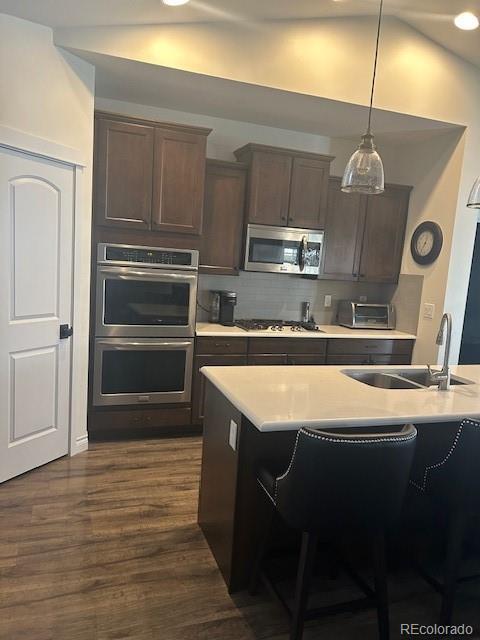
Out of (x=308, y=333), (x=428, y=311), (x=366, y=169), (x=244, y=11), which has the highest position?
(x=244, y=11)

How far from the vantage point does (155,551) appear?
241 centimetres

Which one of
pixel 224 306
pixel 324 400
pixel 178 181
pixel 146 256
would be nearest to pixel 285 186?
pixel 178 181

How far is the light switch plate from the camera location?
6.94 ft

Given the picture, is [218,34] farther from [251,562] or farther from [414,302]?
[251,562]

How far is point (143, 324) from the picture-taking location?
370 centimetres

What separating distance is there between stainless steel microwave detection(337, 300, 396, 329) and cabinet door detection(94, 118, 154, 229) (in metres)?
2.24

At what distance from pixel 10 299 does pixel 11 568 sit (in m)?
1.52

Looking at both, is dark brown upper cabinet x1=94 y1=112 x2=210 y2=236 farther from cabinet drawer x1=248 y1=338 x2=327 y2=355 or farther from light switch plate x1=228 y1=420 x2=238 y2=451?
light switch plate x1=228 y1=420 x2=238 y2=451

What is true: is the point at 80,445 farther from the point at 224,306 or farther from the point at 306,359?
the point at 306,359

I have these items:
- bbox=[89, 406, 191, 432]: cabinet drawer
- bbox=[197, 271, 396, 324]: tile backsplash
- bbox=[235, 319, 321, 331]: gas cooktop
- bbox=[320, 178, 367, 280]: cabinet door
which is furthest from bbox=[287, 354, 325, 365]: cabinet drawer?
bbox=[89, 406, 191, 432]: cabinet drawer

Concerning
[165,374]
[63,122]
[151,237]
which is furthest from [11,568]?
[63,122]

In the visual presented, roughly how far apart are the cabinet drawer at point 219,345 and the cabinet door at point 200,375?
0.14ft

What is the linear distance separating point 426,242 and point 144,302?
8.99 ft

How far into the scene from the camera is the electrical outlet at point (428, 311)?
4.39 meters
